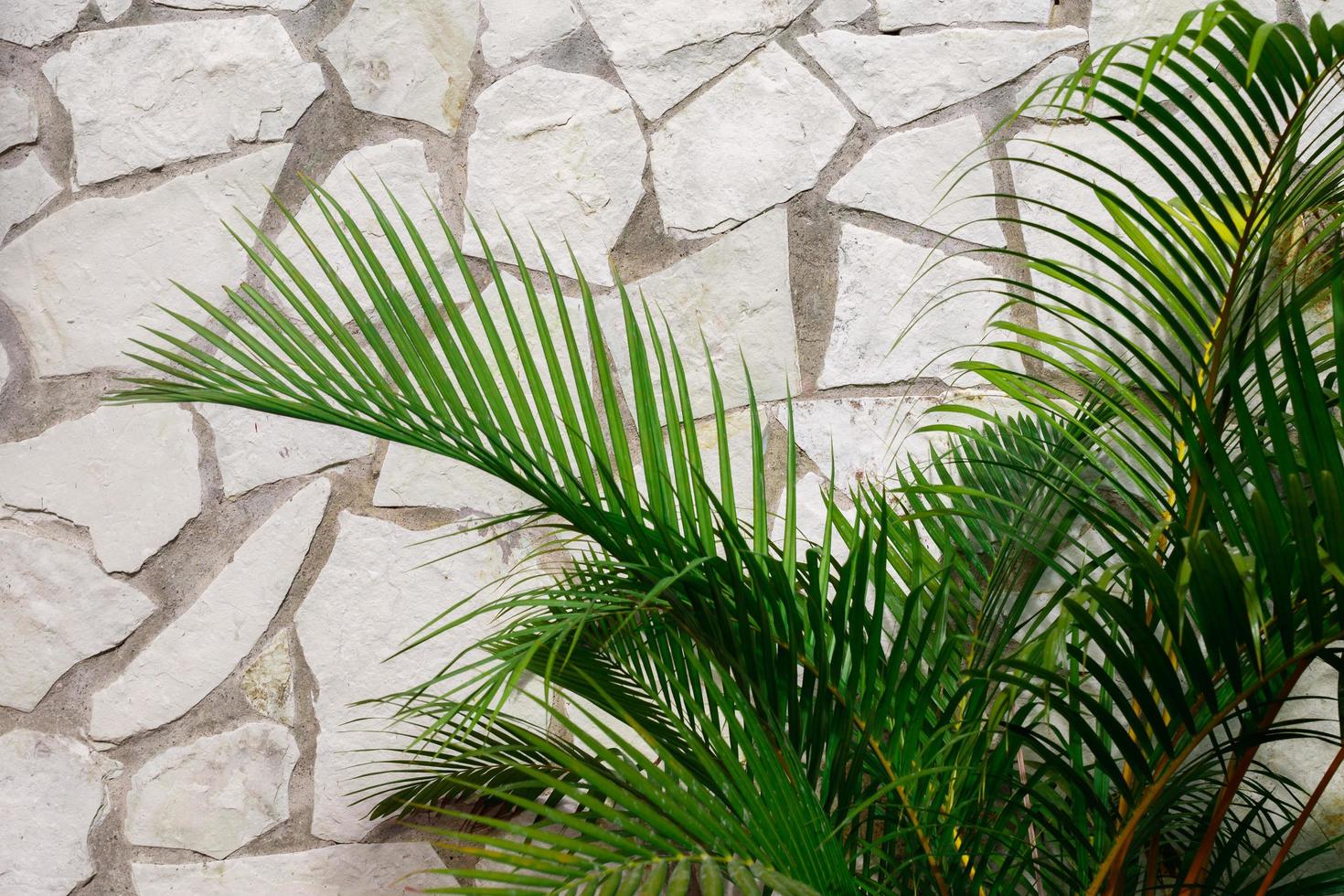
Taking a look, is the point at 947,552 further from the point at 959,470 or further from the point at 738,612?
the point at 738,612

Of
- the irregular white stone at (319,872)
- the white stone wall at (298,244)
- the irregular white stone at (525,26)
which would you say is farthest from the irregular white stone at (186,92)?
the irregular white stone at (319,872)

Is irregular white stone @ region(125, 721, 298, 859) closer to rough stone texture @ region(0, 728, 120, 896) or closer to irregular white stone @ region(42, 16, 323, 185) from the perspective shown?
rough stone texture @ region(0, 728, 120, 896)

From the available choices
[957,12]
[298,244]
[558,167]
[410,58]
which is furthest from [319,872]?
[957,12]

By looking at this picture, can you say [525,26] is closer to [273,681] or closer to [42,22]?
[42,22]

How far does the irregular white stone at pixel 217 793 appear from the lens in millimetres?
1220

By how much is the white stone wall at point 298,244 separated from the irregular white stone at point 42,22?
4 cm

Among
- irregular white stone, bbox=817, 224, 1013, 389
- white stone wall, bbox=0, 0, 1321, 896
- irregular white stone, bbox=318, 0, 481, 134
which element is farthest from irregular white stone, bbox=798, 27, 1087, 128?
irregular white stone, bbox=318, 0, 481, 134

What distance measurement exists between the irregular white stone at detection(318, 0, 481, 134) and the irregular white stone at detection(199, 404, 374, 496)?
40cm

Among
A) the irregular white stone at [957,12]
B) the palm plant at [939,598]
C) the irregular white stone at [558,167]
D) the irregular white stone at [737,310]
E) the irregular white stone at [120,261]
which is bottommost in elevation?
the palm plant at [939,598]

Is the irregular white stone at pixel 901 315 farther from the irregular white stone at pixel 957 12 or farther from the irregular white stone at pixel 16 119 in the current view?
the irregular white stone at pixel 16 119

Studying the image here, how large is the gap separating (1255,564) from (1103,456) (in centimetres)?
58

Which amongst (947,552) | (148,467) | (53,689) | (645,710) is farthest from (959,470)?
(53,689)

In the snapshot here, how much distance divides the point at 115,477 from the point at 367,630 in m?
0.36

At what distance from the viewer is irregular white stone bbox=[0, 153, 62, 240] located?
1.29m
